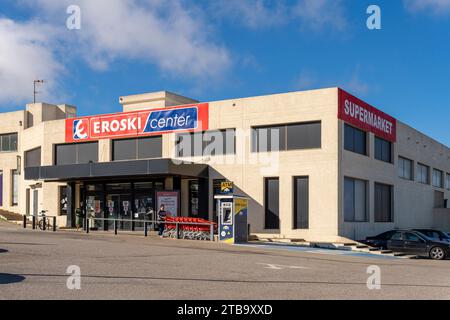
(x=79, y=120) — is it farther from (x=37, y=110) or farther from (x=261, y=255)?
(x=261, y=255)

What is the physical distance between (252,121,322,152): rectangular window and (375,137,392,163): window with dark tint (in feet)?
22.5

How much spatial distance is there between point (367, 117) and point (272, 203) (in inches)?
306

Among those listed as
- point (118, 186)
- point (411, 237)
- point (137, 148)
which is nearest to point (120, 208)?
point (118, 186)

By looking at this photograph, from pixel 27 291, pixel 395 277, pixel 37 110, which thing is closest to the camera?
pixel 27 291

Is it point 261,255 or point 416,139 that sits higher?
point 416,139

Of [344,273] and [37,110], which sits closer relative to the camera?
[344,273]

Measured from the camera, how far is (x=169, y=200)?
3156 cm

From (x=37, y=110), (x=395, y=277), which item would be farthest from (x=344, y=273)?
(x=37, y=110)

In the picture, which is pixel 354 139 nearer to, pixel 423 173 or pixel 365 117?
pixel 365 117

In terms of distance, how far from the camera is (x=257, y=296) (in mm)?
10688

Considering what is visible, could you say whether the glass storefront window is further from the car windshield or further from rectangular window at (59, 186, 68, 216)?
the car windshield

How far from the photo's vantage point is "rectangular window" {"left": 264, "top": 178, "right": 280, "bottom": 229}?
98.0 ft

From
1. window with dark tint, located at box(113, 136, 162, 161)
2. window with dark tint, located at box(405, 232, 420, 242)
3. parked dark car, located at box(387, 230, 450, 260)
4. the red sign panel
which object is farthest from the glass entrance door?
window with dark tint, located at box(405, 232, 420, 242)
